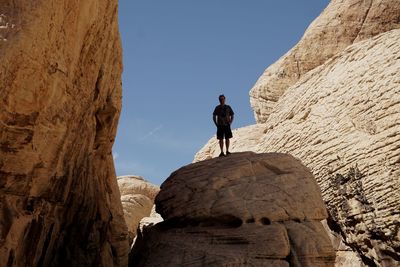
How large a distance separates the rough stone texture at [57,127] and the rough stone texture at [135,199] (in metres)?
19.1

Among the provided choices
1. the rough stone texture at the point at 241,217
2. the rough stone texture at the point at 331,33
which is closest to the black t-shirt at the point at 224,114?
the rough stone texture at the point at 241,217

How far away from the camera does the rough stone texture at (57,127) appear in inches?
320

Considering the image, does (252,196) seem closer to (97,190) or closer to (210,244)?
(210,244)

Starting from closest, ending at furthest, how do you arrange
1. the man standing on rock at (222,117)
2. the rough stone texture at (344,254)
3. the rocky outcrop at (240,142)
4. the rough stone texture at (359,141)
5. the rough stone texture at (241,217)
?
the rough stone texture at (241,217) < the man standing on rock at (222,117) < the rough stone texture at (359,141) < the rough stone texture at (344,254) < the rocky outcrop at (240,142)

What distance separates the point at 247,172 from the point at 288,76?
2071cm

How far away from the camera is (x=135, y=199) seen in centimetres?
3828

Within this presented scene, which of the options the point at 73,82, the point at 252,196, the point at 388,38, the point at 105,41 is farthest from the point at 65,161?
the point at 388,38

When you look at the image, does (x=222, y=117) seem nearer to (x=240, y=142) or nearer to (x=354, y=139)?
(x=354, y=139)

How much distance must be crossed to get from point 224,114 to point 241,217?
395 centimetres

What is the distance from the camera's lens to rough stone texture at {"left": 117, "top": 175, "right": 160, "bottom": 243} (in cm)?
3625

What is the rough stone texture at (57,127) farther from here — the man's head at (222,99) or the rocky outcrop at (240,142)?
the rocky outcrop at (240,142)

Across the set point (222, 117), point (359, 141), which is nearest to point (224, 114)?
point (222, 117)

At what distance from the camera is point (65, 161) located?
11188 mm

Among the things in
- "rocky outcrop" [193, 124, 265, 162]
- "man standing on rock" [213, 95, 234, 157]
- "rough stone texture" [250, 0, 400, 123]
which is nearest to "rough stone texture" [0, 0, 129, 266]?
"man standing on rock" [213, 95, 234, 157]
